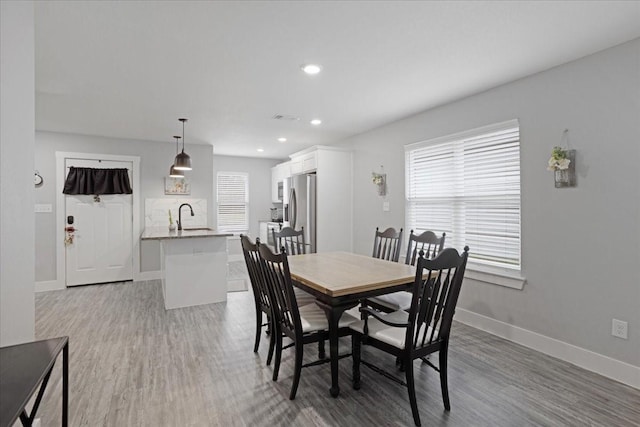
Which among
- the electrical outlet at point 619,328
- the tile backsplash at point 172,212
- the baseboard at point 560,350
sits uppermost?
the tile backsplash at point 172,212

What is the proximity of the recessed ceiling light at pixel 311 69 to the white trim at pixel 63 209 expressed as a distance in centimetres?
424

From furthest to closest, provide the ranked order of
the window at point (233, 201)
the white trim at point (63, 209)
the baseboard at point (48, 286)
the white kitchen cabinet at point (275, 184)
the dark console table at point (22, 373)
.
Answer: the window at point (233, 201), the white kitchen cabinet at point (275, 184), the white trim at point (63, 209), the baseboard at point (48, 286), the dark console table at point (22, 373)

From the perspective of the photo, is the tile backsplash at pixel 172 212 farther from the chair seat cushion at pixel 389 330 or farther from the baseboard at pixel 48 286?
the chair seat cushion at pixel 389 330

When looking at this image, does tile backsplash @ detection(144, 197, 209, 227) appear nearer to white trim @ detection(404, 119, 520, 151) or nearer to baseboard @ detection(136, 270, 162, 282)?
baseboard @ detection(136, 270, 162, 282)

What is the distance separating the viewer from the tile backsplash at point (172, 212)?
5.96m

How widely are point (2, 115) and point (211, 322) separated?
106 inches

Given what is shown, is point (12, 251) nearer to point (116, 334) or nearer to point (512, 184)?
point (116, 334)

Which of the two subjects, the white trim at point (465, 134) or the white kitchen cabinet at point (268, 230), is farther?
A: the white kitchen cabinet at point (268, 230)

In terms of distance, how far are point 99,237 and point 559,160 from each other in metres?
6.38

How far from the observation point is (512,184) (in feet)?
10.6

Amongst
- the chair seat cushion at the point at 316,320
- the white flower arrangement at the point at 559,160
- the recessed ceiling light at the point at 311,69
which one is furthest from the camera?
the recessed ceiling light at the point at 311,69

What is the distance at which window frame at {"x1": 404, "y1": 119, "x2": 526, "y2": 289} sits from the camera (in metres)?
3.15

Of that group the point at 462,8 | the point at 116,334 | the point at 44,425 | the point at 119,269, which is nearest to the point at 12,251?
the point at 44,425

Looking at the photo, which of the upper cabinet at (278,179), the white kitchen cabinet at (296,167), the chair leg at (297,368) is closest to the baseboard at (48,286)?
the upper cabinet at (278,179)
